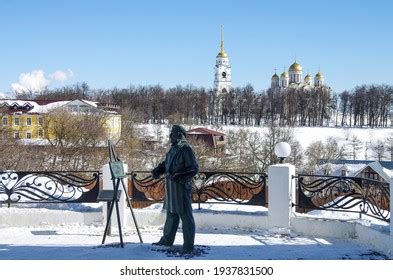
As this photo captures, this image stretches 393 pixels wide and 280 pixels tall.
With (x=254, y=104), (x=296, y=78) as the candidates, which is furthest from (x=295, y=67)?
(x=254, y=104)

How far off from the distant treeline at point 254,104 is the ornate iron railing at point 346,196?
174 feet

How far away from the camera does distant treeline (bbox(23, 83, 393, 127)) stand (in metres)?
63.5

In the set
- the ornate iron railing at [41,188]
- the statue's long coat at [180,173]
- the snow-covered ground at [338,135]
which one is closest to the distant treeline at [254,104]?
the snow-covered ground at [338,135]

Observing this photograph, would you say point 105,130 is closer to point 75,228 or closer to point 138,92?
point 75,228

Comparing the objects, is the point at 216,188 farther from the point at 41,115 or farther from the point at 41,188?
the point at 41,115

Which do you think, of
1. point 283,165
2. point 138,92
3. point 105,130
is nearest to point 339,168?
point 105,130

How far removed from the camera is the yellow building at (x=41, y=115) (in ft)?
107

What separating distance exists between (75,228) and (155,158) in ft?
67.9

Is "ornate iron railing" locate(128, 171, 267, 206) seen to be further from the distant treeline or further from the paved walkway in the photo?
the distant treeline

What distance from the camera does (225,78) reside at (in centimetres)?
9956

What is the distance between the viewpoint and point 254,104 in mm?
68562

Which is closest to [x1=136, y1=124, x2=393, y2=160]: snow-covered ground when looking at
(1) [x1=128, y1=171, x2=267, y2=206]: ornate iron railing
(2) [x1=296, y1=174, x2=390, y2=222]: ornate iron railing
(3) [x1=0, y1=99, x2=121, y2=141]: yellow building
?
(3) [x1=0, y1=99, x2=121, y2=141]: yellow building

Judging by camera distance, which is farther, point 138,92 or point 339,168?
point 138,92
